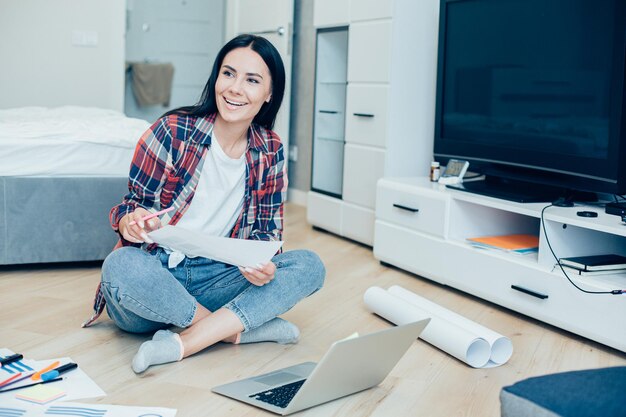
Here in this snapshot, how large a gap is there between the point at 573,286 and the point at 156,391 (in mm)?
1309

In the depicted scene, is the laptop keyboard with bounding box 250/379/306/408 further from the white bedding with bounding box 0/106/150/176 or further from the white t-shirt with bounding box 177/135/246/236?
the white bedding with bounding box 0/106/150/176

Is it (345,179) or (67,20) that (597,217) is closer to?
(345,179)

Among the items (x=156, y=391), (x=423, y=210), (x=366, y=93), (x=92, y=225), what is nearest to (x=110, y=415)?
(x=156, y=391)

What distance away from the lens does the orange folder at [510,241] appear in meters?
2.71

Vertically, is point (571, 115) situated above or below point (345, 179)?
above

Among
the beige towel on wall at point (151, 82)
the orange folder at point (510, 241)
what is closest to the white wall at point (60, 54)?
the beige towel on wall at point (151, 82)

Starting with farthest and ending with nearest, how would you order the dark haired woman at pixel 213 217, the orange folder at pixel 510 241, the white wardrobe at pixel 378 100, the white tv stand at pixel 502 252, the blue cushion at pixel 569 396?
1. the white wardrobe at pixel 378 100
2. the orange folder at pixel 510 241
3. the white tv stand at pixel 502 252
4. the dark haired woman at pixel 213 217
5. the blue cushion at pixel 569 396

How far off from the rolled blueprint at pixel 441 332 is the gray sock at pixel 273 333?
0.38 metres

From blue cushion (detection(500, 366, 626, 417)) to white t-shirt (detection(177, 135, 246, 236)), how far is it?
1.12m

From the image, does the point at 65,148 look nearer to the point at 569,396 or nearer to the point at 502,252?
the point at 502,252

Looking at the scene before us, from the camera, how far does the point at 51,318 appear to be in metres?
2.35

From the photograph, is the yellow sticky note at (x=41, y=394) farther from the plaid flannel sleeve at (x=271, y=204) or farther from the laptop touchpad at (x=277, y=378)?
the plaid flannel sleeve at (x=271, y=204)

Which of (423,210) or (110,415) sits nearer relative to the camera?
(110,415)

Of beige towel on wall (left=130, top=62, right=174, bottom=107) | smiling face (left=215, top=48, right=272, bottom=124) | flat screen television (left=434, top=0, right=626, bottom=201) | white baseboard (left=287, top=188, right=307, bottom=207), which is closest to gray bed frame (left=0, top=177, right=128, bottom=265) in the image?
smiling face (left=215, top=48, right=272, bottom=124)
